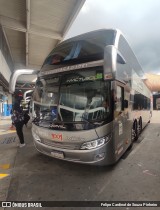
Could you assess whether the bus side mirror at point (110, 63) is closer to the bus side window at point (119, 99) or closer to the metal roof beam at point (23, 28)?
the bus side window at point (119, 99)

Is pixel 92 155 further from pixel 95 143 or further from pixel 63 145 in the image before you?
pixel 63 145

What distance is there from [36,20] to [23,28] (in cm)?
105

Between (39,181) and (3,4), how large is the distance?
831cm

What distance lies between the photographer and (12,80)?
4332mm

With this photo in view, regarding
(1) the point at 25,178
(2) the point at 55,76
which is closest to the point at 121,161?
(1) the point at 25,178

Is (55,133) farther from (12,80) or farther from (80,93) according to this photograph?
(12,80)

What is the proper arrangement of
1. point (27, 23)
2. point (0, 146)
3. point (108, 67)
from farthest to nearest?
point (27, 23), point (0, 146), point (108, 67)

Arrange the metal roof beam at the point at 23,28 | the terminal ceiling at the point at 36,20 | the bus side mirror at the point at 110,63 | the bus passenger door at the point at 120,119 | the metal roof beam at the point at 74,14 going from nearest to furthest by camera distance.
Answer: the bus side mirror at the point at 110,63 < the bus passenger door at the point at 120,119 < the metal roof beam at the point at 74,14 < the terminal ceiling at the point at 36,20 < the metal roof beam at the point at 23,28

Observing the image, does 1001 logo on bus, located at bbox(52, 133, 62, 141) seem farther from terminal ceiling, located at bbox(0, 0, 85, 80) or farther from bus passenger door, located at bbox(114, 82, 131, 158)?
terminal ceiling, located at bbox(0, 0, 85, 80)

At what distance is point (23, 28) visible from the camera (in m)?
9.59

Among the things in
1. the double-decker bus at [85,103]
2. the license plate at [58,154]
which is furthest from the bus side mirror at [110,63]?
the license plate at [58,154]

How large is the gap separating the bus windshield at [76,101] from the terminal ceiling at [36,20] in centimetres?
530

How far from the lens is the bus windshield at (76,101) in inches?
130

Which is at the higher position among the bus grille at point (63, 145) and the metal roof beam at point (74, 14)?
the metal roof beam at point (74, 14)
